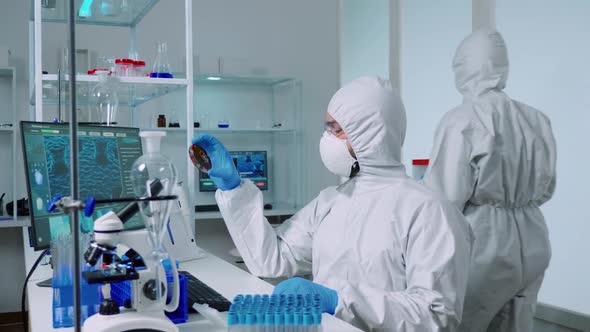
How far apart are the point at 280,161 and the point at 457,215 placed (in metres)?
4.13

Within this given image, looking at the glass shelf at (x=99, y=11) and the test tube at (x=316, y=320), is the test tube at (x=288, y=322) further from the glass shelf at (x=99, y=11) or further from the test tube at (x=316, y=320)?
the glass shelf at (x=99, y=11)

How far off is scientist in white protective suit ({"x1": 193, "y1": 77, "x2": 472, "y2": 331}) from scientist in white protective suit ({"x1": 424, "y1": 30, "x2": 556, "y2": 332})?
28.0 inches

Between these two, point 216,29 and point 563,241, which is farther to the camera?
point 216,29

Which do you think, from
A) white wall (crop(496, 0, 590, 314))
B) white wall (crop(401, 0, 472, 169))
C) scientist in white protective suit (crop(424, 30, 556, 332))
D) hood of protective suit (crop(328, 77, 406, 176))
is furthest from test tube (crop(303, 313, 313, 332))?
white wall (crop(401, 0, 472, 169))

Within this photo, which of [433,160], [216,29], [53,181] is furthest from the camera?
[216,29]

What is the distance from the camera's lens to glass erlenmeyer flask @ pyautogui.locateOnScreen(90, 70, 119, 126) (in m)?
2.30

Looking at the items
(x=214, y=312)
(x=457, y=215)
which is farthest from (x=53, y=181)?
(x=457, y=215)

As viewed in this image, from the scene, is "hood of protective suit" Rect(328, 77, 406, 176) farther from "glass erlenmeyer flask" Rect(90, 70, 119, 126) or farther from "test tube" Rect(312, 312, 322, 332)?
"glass erlenmeyer flask" Rect(90, 70, 119, 126)

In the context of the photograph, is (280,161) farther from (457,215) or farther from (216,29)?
(457,215)

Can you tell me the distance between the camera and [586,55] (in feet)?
9.99

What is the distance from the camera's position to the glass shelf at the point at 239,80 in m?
5.06

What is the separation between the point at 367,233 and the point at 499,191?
90cm

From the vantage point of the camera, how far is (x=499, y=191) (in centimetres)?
228

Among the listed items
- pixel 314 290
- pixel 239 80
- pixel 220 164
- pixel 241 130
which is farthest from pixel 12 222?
pixel 314 290
